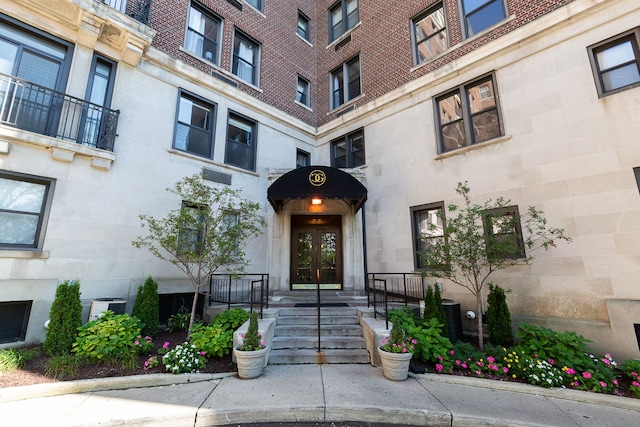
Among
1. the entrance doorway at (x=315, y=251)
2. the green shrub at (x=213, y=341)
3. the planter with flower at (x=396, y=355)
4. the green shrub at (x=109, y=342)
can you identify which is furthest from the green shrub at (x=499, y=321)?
the green shrub at (x=109, y=342)

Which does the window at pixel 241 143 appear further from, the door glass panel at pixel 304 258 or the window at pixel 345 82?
the window at pixel 345 82

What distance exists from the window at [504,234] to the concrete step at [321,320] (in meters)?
3.59

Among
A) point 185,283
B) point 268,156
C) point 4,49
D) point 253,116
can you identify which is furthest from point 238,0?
point 185,283

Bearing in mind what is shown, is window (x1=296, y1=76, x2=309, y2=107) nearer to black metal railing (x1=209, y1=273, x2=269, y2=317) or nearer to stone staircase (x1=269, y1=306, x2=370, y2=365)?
black metal railing (x1=209, y1=273, x2=269, y2=317)

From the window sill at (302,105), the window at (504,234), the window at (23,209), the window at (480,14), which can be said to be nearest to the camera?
the window at (23,209)

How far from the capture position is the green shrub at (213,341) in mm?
5949

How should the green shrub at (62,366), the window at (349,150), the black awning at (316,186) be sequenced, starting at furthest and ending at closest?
the window at (349,150) < the black awning at (316,186) < the green shrub at (62,366)

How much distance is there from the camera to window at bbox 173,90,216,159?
9602 mm

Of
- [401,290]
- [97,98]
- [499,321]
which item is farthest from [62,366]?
[499,321]

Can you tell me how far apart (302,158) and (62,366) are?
10.5 m

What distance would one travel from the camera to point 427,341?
5.96m

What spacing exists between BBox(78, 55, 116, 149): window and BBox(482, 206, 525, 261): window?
994 centimetres

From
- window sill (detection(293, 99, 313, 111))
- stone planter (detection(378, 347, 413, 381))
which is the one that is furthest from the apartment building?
stone planter (detection(378, 347, 413, 381))

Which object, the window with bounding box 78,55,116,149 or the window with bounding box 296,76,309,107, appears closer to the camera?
the window with bounding box 78,55,116,149
